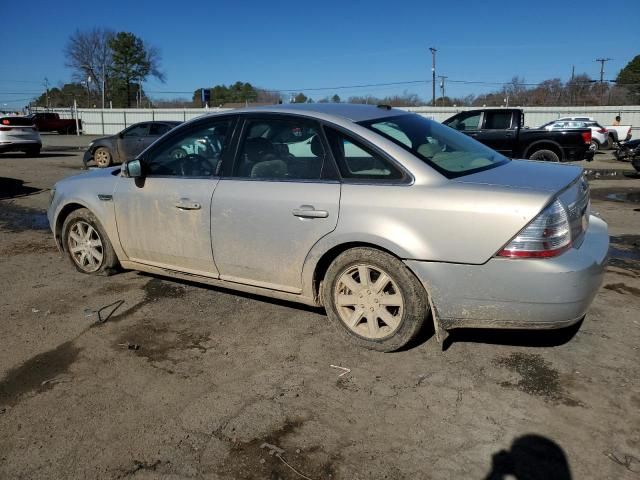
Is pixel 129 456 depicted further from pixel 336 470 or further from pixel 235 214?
pixel 235 214

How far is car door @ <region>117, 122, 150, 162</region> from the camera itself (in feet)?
53.3

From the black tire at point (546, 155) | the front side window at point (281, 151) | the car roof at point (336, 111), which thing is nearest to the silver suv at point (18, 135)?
the black tire at point (546, 155)

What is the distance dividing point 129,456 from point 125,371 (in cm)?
90

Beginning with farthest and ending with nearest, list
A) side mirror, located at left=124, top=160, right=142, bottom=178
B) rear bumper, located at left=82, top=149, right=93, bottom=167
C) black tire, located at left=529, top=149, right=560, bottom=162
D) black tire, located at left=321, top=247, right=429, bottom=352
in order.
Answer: rear bumper, located at left=82, top=149, right=93, bottom=167, black tire, located at left=529, top=149, right=560, bottom=162, side mirror, located at left=124, top=160, right=142, bottom=178, black tire, located at left=321, top=247, right=429, bottom=352

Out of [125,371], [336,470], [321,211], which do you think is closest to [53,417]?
[125,371]

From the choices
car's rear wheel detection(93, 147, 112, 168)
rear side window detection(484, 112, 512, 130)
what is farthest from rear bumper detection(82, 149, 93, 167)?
rear side window detection(484, 112, 512, 130)

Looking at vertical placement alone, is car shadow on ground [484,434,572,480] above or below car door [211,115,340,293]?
below

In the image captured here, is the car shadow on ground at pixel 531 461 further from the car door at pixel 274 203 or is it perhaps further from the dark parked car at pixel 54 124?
the dark parked car at pixel 54 124

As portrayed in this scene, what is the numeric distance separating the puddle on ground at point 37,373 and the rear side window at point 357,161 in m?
2.20

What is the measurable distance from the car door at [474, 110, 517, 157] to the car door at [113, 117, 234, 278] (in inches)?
423

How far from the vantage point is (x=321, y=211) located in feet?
11.3

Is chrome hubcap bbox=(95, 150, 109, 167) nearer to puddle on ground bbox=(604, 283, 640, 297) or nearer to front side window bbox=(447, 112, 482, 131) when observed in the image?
front side window bbox=(447, 112, 482, 131)

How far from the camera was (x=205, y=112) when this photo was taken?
118 ft

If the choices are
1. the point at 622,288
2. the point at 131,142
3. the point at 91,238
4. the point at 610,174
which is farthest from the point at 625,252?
the point at 131,142
